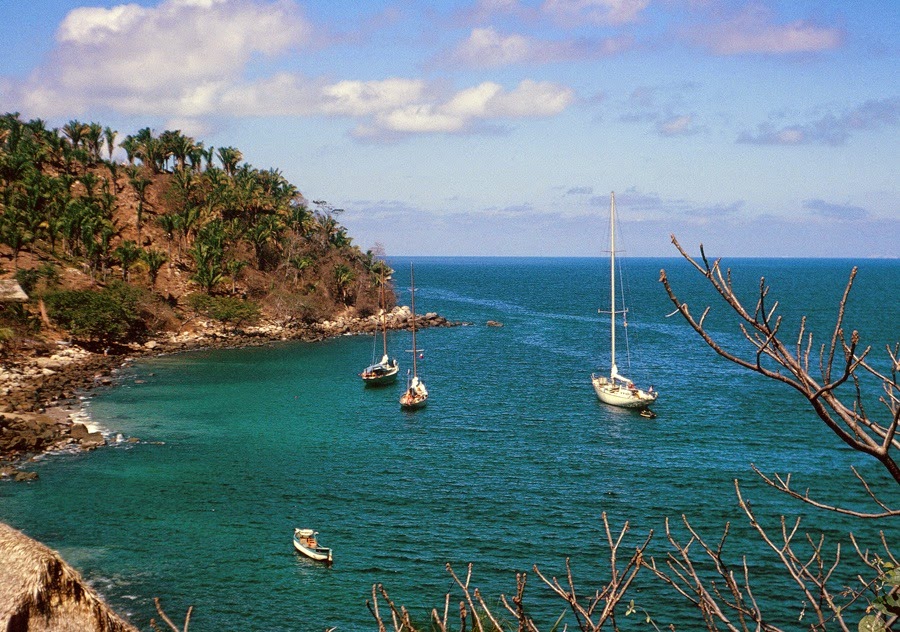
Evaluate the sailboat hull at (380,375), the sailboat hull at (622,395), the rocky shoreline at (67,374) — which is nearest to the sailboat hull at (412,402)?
the sailboat hull at (380,375)

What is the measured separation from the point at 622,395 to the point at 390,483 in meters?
22.3

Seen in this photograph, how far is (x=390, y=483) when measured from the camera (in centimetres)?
3694

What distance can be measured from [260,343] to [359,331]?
1548 centimetres

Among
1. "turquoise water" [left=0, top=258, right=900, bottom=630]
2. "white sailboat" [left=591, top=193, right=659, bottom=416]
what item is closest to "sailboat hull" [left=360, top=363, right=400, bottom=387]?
"turquoise water" [left=0, top=258, right=900, bottom=630]

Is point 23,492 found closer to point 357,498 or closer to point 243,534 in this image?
point 243,534

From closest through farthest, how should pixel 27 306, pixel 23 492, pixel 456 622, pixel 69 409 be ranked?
pixel 456 622
pixel 23 492
pixel 69 409
pixel 27 306

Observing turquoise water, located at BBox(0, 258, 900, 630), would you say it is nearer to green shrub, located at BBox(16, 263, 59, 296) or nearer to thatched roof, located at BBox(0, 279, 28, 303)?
thatched roof, located at BBox(0, 279, 28, 303)

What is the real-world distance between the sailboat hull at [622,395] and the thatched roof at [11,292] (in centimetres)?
5015

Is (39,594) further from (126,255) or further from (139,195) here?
(139,195)

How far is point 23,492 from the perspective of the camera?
33.6 meters

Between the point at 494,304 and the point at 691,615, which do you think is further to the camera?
the point at 494,304

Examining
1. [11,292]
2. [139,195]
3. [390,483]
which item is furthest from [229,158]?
[390,483]

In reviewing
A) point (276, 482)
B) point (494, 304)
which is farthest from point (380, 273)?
point (276, 482)

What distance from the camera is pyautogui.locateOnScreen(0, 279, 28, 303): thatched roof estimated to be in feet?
208
